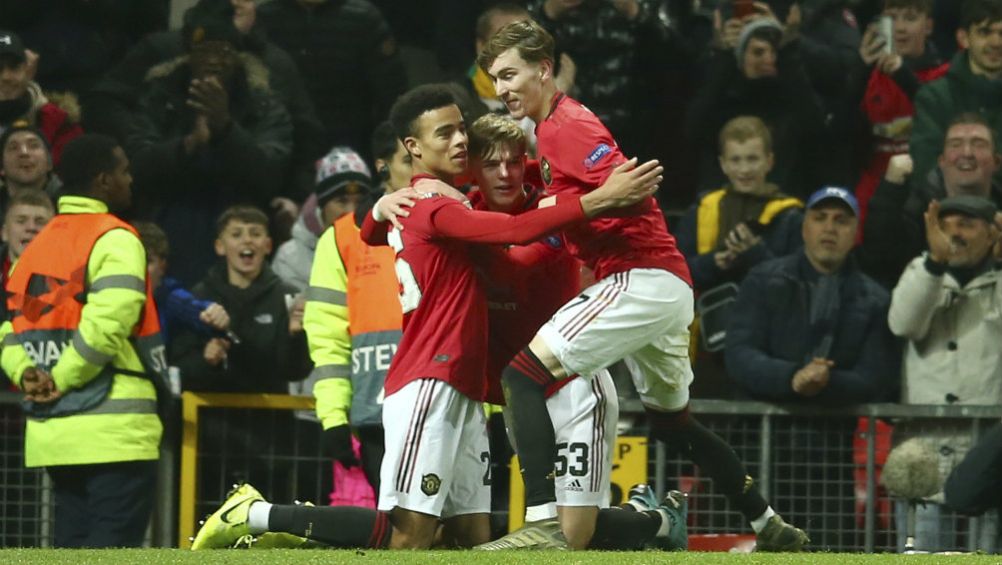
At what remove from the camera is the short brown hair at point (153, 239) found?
36.4ft

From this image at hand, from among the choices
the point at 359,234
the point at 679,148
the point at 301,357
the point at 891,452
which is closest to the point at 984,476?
the point at 891,452

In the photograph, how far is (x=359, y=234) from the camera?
9461 millimetres

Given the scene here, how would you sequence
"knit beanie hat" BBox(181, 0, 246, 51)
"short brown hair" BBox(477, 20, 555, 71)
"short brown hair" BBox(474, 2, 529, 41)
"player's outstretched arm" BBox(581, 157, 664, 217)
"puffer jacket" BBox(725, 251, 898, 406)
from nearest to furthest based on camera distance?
1. "player's outstretched arm" BBox(581, 157, 664, 217)
2. "short brown hair" BBox(477, 20, 555, 71)
3. "puffer jacket" BBox(725, 251, 898, 406)
4. "knit beanie hat" BBox(181, 0, 246, 51)
5. "short brown hair" BBox(474, 2, 529, 41)

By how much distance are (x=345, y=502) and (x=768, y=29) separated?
413 centimetres

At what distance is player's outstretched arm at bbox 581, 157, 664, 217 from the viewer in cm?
769

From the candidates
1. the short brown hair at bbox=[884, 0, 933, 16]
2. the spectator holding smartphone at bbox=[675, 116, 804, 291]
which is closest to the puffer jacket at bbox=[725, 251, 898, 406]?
the spectator holding smartphone at bbox=[675, 116, 804, 291]

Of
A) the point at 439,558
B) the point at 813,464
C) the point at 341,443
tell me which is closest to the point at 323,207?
the point at 341,443

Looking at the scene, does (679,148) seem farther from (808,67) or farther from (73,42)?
(73,42)

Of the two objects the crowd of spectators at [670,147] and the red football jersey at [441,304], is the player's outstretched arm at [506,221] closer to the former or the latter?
the red football jersey at [441,304]

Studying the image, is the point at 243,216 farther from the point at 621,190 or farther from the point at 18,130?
the point at 621,190

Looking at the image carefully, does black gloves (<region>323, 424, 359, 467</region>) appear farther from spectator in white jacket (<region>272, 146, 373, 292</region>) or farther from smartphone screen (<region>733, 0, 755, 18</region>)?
smartphone screen (<region>733, 0, 755, 18</region>)

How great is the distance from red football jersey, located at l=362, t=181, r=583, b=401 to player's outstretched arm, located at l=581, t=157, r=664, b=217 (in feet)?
0.88

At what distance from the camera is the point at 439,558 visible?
7.28 meters

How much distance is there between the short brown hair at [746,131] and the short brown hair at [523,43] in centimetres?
360
